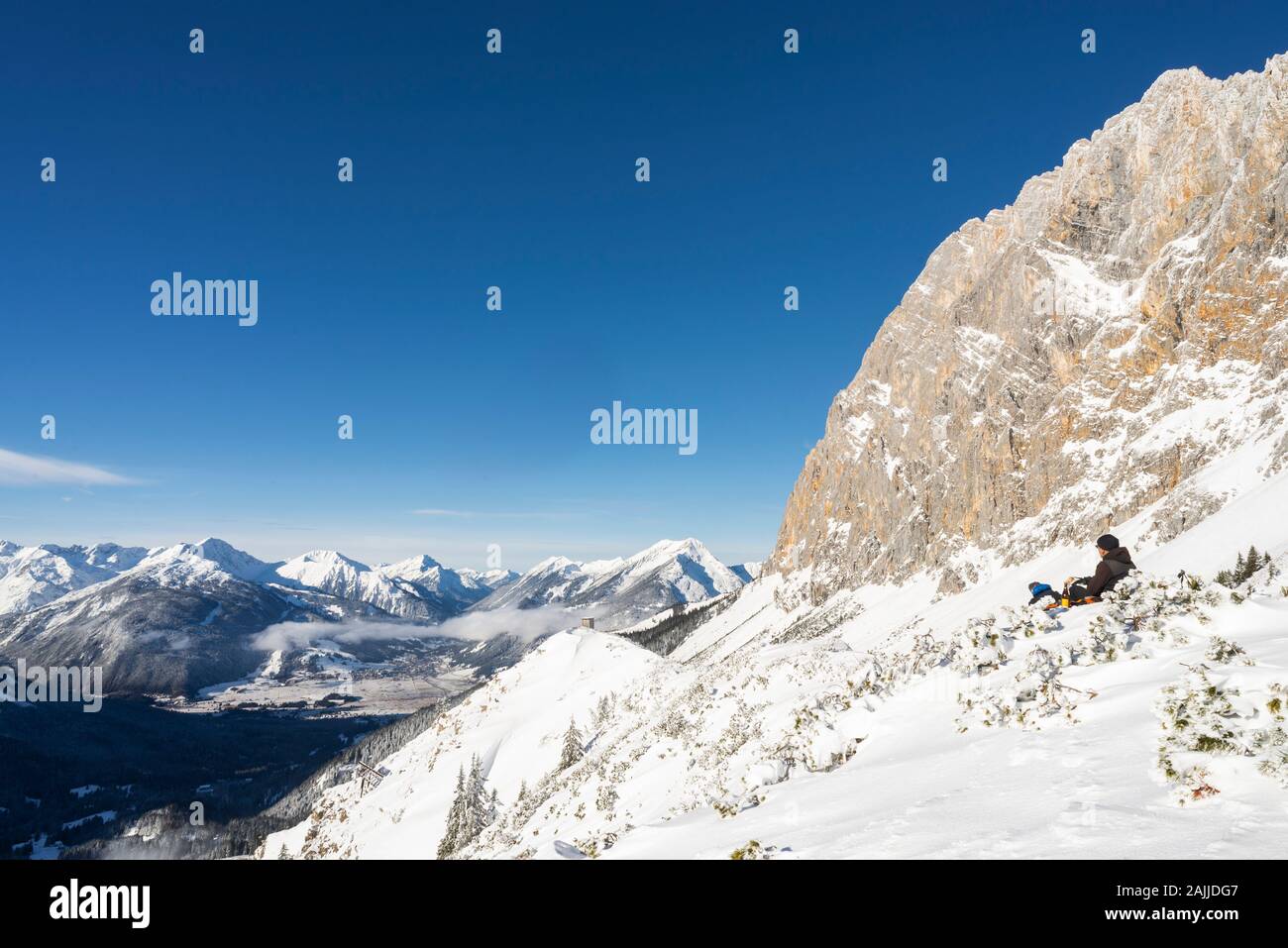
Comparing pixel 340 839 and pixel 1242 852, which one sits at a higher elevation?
pixel 1242 852

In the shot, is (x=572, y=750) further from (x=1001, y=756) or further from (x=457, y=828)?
(x=1001, y=756)

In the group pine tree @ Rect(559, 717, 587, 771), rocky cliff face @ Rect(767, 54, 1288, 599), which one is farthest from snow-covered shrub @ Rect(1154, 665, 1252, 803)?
rocky cliff face @ Rect(767, 54, 1288, 599)

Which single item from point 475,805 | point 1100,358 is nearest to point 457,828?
point 475,805

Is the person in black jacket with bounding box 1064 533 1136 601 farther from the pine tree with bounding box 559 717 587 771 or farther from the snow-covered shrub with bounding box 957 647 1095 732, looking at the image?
the pine tree with bounding box 559 717 587 771

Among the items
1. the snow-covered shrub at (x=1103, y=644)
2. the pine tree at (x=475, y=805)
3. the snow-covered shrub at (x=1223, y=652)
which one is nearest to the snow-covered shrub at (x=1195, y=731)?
the snow-covered shrub at (x=1223, y=652)
